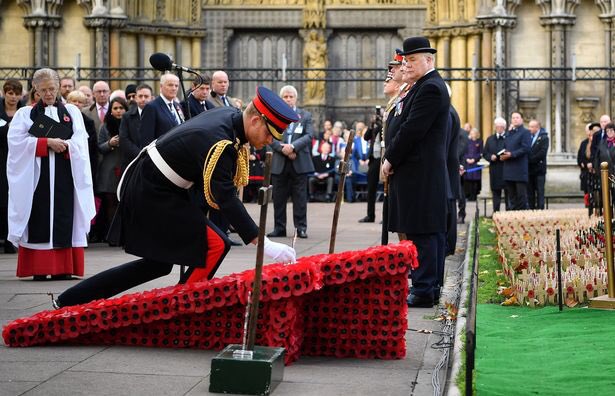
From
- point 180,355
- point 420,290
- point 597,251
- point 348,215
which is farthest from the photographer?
point 348,215

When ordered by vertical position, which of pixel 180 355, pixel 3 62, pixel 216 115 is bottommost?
pixel 180 355

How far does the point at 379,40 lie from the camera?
27.9m

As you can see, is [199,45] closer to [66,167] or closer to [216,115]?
[66,167]

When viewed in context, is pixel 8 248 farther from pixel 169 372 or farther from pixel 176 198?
pixel 169 372

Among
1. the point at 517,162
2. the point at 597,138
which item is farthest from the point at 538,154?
the point at 517,162

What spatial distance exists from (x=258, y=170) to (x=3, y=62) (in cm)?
600

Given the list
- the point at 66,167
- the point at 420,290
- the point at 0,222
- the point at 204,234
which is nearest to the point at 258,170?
the point at 0,222

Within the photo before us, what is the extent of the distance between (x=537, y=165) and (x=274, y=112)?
48.8 ft

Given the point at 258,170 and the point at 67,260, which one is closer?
the point at 67,260

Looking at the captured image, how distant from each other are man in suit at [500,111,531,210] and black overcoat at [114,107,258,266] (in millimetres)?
13029

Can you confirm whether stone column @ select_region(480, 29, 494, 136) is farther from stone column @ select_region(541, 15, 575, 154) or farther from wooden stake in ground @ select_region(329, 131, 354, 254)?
wooden stake in ground @ select_region(329, 131, 354, 254)

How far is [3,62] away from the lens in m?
26.2

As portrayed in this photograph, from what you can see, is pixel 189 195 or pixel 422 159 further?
pixel 422 159

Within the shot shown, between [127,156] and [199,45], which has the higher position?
[199,45]
